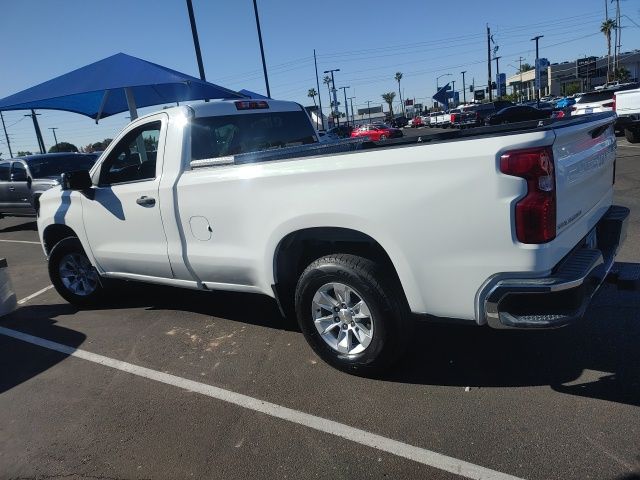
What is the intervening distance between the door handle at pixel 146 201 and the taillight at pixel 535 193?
114 inches

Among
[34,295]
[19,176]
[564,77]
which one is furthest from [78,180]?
[564,77]

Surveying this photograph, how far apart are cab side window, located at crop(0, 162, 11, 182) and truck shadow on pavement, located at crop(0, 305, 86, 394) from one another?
754 centimetres

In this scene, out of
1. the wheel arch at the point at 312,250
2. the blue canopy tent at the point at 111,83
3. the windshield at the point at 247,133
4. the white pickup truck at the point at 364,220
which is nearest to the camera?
the white pickup truck at the point at 364,220

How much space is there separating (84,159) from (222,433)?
10.5 m

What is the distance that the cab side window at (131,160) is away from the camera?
468 cm

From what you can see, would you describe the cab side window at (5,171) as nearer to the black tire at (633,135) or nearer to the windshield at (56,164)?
the windshield at (56,164)

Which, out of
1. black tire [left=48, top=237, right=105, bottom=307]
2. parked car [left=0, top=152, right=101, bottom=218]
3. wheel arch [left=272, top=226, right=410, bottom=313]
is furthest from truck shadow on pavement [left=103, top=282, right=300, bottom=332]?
parked car [left=0, top=152, right=101, bottom=218]

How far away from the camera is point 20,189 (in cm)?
1162

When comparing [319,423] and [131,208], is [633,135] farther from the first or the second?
[319,423]

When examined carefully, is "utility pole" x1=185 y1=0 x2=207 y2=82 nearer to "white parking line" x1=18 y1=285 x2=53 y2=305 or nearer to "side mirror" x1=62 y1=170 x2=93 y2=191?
"white parking line" x1=18 y1=285 x2=53 y2=305

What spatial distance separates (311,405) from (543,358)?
167cm

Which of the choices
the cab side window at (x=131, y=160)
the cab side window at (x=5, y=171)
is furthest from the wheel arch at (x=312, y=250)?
the cab side window at (x=5, y=171)

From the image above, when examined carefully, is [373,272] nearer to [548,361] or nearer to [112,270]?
[548,361]

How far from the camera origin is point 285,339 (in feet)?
14.3
